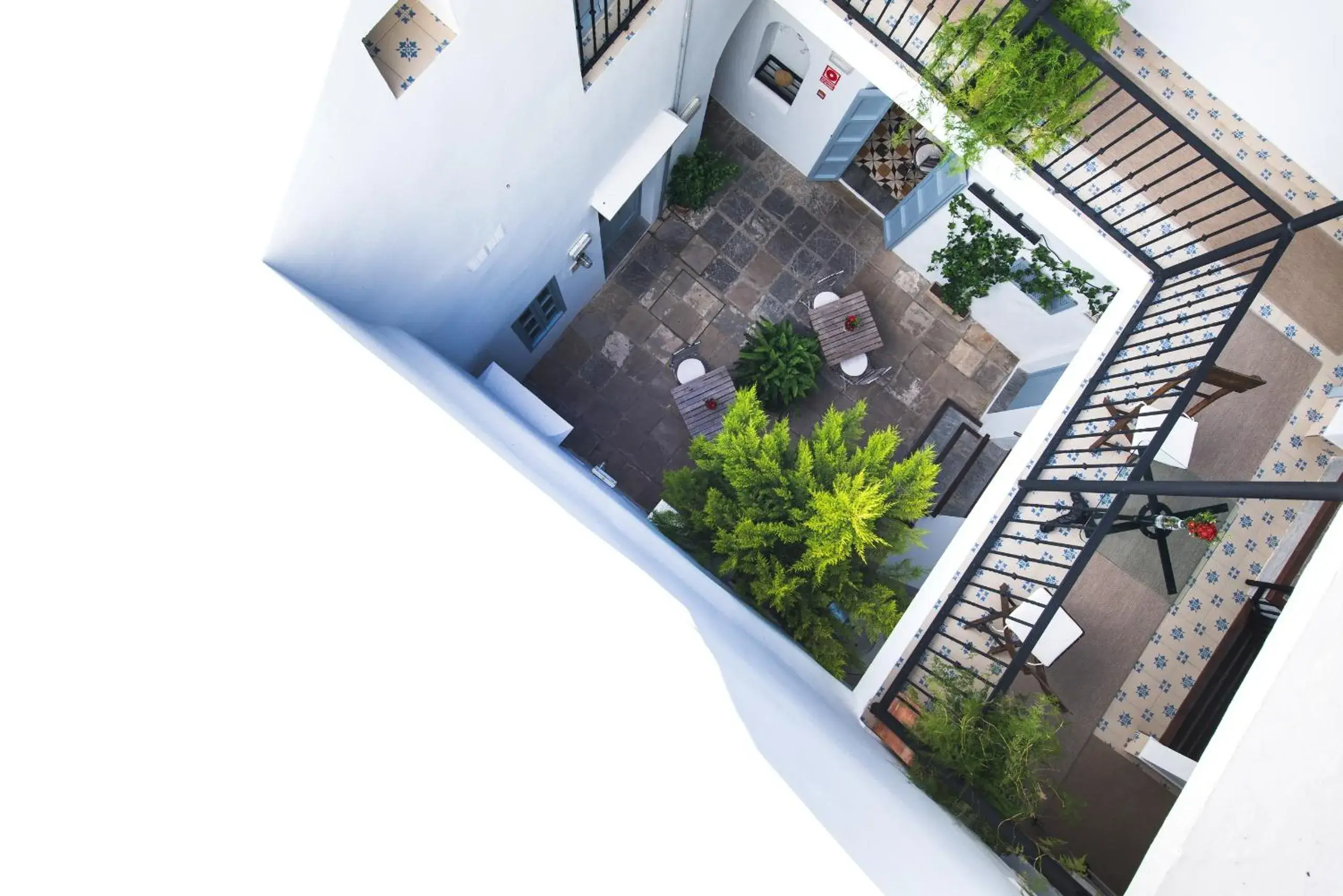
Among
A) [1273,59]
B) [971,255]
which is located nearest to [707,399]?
[971,255]

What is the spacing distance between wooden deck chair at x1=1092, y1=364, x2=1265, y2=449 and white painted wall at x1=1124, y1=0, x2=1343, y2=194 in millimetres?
1892

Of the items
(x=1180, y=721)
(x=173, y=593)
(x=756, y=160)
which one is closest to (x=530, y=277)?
(x=756, y=160)

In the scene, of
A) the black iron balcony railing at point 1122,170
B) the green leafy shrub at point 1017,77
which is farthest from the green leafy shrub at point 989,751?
the green leafy shrub at point 1017,77

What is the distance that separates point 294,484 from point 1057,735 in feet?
17.8

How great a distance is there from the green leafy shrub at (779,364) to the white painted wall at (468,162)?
254 centimetres

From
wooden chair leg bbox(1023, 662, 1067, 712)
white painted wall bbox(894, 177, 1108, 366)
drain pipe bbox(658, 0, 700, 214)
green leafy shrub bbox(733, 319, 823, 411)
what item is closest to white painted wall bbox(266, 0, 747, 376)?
drain pipe bbox(658, 0, 700, 214)

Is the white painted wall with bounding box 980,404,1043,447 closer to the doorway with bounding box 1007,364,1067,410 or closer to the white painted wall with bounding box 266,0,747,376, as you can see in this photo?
the doorway with bounding box 1007,364,1067,410

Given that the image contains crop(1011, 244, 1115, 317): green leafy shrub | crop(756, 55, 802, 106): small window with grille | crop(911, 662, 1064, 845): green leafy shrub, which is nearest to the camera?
crop(911, 662, 1064, 845): green leafy shrub

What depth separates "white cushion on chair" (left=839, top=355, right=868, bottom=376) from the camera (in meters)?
9.11

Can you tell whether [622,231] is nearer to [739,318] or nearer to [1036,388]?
[739,318]

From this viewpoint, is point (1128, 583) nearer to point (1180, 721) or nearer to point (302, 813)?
point (1180, 721)

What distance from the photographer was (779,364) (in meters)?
8.77

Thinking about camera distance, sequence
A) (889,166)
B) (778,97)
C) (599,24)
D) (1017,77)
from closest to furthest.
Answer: (1017,77) → (599,24) → (778,97) → (889,166)

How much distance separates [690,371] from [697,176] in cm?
247
